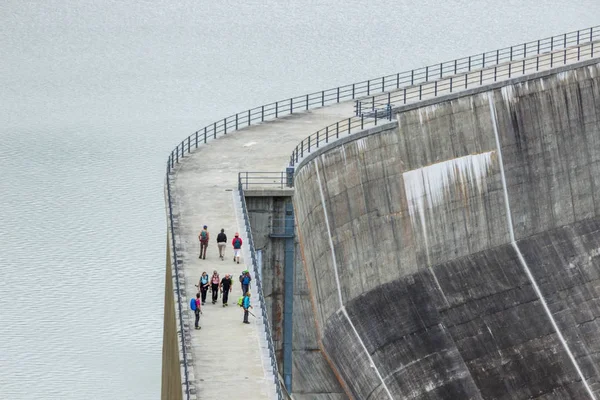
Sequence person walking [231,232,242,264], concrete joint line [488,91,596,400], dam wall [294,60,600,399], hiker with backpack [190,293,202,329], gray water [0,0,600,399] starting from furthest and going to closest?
concrete joint line [488,91,596,400], gray water [0,0,600,399], dam wall [294,60,600,399], person walking [231,232,242,264], hiker with backpack [190,293,202,329]

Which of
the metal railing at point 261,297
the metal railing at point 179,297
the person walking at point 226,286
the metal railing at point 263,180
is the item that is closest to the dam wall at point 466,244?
the metal railing at point 263,180

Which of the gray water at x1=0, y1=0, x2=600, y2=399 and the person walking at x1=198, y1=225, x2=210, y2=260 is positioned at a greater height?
the gray water at x1=0, y1=0, x2=600, y2=399

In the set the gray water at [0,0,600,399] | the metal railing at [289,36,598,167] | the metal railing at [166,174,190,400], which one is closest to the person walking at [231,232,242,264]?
the metal railing at [166,174,190,400]

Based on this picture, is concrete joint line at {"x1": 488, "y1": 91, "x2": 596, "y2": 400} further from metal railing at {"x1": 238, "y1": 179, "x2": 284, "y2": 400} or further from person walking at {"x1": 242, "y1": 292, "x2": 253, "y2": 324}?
person walking at {"x1": 242, "y1": 292, "x2": 253, "y2": 324}

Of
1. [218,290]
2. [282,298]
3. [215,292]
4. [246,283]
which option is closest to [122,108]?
[282,298]

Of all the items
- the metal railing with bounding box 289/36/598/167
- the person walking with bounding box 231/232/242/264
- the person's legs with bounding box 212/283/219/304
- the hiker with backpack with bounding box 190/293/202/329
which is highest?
the metal railing with bounding box 289/36/598/167

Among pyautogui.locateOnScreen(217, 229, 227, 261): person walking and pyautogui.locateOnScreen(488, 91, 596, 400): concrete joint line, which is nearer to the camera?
pyautogui.locateOnScreen(217, 229, 227, 261): person walking

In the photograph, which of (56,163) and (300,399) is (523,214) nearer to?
(300,399)

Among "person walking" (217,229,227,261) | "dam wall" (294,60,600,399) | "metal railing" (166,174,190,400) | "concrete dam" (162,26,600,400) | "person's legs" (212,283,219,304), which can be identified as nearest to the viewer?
"metal railing" (166,174,190,400)

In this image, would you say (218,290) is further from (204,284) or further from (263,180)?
(263,180)
